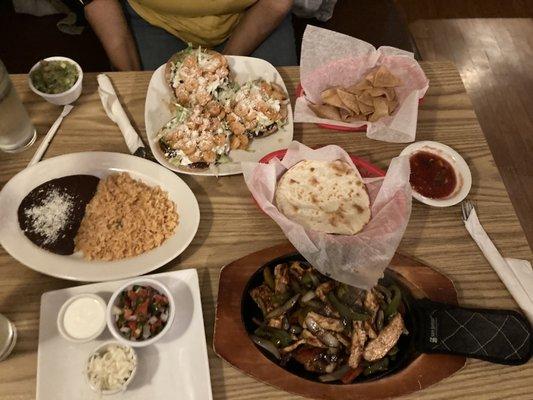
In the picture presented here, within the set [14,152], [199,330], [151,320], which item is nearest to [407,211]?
[199,330]

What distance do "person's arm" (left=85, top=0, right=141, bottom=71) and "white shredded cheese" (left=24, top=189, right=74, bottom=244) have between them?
40.9 inches

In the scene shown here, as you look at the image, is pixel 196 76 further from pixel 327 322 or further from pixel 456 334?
pixel 456 334

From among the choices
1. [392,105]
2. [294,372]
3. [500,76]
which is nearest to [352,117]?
[392,105]

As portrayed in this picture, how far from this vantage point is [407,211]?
164 cm

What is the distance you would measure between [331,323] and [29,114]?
1458 millimetres

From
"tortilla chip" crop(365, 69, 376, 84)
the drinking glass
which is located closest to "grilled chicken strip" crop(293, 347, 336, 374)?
"tortilla chip" crop(365, 69, 376, 84)

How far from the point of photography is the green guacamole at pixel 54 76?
6.12ft

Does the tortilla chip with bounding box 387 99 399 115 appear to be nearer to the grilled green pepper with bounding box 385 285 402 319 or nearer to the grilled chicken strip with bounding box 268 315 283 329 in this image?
the grilled green pepper with bounding box 385 285 402 319

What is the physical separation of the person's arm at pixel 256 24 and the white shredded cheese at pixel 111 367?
1633 millimetres

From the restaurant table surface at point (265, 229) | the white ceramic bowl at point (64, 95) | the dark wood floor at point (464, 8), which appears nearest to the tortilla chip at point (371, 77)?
the restaurant table surface at point (265, 229)

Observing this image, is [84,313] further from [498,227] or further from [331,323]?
[498,227]

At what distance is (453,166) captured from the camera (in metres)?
1.87

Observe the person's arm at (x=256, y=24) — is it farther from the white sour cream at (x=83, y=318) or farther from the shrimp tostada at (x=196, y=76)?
the white sour cream at (x=83, y=318)

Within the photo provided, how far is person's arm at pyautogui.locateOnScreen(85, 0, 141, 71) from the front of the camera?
2.35 metres
